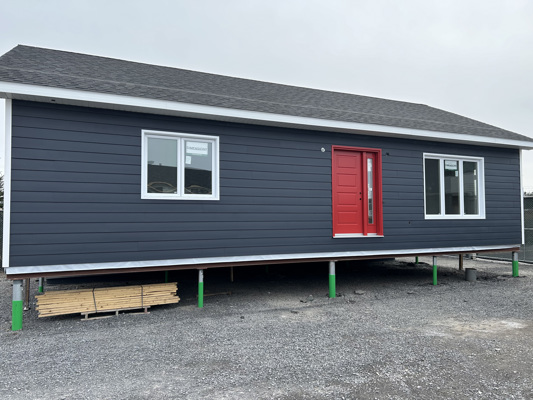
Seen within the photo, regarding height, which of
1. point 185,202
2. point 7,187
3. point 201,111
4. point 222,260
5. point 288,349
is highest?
point 201,111

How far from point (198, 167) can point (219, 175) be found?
0.36 meters

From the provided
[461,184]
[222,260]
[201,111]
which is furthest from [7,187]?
[461,184]

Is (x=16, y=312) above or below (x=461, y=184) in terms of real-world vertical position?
below

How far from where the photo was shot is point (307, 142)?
6.61m

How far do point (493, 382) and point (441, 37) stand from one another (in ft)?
50.7

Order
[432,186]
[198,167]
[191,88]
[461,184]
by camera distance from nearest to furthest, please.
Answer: [198,167] → [191,88] → [432,186] → [461,184]

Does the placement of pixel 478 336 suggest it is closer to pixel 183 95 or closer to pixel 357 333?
pixel 357 333

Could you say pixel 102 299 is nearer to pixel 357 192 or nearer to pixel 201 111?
pixel 201 111

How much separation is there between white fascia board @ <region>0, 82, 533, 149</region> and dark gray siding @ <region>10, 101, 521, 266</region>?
0.16 meters

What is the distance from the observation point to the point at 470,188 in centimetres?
816

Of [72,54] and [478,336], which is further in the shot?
[72,54]

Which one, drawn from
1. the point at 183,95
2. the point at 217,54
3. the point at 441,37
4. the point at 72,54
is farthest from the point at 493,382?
the point at 217,54

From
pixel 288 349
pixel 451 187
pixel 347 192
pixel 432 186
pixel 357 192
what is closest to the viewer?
pixel 288 349

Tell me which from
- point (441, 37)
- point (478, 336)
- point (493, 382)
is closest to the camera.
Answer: point (493, 382)
